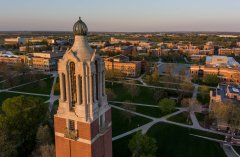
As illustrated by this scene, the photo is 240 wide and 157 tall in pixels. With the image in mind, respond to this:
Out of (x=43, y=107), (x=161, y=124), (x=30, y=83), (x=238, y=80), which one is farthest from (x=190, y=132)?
(x=30, y=83)

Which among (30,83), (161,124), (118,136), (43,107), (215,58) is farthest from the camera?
(215,58)

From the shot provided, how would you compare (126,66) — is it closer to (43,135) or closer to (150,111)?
(150,111)

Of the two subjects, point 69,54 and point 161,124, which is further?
point 161,124

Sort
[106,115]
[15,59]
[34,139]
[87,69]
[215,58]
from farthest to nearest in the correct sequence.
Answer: [15,59], [215,58], [34,139], [106,115], [87,69]

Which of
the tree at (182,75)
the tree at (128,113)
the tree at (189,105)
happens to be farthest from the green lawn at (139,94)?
the tree at (128,113)

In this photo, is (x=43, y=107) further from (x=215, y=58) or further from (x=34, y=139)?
(x=215, y=58)

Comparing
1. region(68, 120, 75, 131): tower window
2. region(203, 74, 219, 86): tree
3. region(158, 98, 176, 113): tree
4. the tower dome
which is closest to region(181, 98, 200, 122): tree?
region(158, 98, 176, 113): tree

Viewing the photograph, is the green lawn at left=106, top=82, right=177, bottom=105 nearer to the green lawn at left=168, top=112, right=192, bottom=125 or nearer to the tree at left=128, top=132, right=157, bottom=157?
the green lawn at left=168, top=112, right=192, bottom=125
